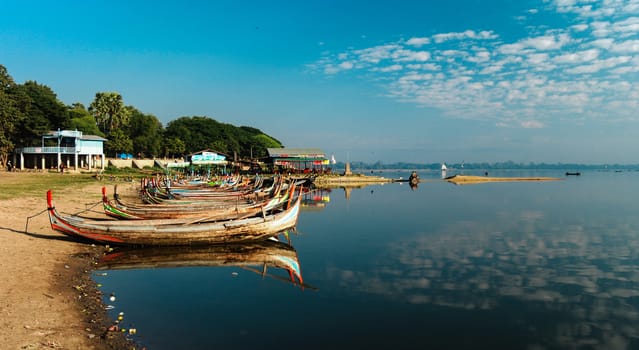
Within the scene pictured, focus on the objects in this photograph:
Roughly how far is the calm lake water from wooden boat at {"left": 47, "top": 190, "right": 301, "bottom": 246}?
2.44 meters

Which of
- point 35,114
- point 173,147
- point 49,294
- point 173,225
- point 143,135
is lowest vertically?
point 49,294

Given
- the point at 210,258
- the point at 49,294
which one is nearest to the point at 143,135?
the point at 210,258

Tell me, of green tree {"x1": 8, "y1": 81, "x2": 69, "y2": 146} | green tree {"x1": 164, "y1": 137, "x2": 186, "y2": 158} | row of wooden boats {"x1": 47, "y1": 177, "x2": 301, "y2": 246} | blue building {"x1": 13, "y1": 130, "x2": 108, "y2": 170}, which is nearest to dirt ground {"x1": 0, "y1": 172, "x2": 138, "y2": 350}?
row of wooden boats {"x1": 47, "y1": 177, "x2": 301, "y2": 246}

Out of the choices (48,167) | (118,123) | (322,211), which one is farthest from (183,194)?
(118,123)

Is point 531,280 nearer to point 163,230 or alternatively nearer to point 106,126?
point 163,230

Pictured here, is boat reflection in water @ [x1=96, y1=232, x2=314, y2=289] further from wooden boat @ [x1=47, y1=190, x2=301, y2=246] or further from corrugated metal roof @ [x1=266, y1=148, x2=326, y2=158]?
corrugated metal roof @ [x1=266, y1=148, x2=326, y2=158]

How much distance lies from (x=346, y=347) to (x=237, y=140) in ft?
379

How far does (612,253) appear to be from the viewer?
1956 cm

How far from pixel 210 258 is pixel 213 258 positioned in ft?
0.37

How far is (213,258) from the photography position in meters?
16.7

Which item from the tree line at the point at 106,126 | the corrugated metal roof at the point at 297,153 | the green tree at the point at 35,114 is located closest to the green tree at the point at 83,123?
the tree line at the point at 106,126

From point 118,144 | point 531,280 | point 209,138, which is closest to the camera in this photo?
point 531,280

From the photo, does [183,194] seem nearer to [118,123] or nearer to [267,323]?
[267,323]

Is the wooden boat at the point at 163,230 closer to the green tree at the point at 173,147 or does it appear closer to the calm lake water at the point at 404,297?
the calm lake water at the point at 404,297
